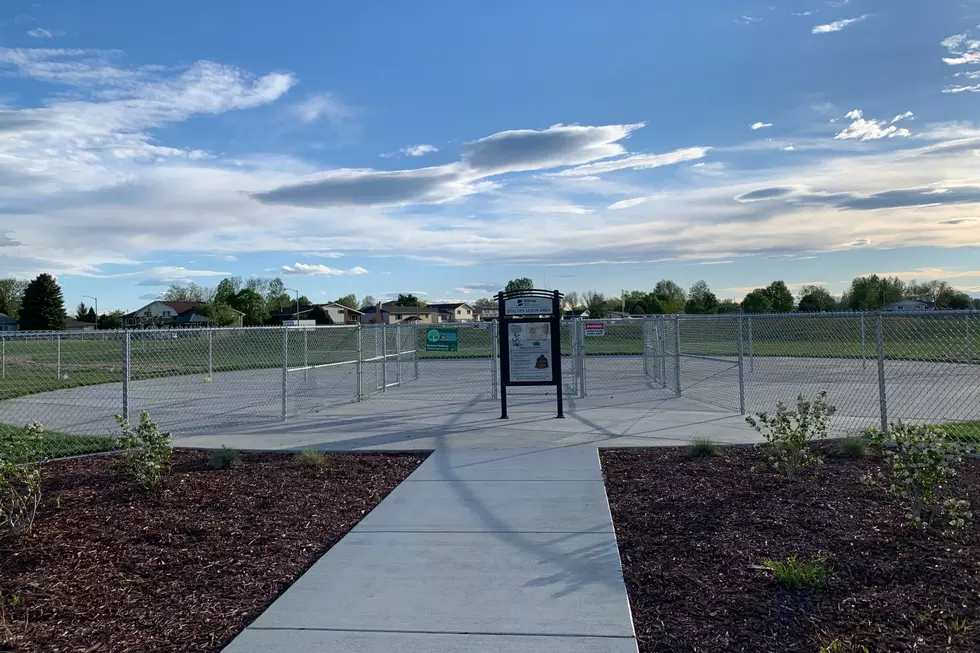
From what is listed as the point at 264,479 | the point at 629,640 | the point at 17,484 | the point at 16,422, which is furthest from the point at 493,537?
the point at 16,422

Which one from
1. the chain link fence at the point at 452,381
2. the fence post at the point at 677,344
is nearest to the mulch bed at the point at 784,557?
the chain link fence at the point at 452,381

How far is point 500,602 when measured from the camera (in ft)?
15.5

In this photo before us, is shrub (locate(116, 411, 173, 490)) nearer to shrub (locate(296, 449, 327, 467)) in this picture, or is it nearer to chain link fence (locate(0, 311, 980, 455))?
shrub (locate(296, 449, 327, 467))

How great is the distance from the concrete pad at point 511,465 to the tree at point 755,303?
46849 mm

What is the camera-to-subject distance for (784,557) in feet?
17.6

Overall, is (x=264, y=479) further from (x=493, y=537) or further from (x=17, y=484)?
(x=493, y=537)

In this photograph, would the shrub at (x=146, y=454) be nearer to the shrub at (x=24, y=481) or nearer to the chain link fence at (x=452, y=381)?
the shrub at (x=24, y=481)

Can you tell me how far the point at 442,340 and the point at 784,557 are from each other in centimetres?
1399

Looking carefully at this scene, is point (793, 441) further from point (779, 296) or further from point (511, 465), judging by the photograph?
point (779, 296)

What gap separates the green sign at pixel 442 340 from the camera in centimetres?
1869

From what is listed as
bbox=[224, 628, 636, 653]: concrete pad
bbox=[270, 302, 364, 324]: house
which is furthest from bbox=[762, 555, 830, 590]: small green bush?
bbox=[270, 302, 364, 324]: house

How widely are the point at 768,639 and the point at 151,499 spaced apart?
5.85m

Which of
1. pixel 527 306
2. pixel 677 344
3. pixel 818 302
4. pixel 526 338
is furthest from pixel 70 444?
→ pixel 818 302

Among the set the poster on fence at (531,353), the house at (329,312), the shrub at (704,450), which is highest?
the house at (329,312)
